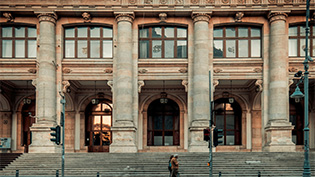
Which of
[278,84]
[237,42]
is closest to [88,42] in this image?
[237,42]

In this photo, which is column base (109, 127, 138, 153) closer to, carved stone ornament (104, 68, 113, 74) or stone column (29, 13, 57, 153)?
carved stone ornament (104, 68, 113, 74)

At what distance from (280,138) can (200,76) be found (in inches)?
291

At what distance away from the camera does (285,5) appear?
3216cm

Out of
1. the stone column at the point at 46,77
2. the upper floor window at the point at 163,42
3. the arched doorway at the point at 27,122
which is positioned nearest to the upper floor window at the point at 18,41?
the stone column at the point at 46,77

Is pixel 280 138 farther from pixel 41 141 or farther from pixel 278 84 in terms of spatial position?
pixel 41 141

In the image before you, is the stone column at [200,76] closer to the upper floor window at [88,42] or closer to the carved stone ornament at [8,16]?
the upper floor window at [88,42]

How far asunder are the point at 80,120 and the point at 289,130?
18006 mm

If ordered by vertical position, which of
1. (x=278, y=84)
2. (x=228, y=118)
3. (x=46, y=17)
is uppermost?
(x=46, y=17)

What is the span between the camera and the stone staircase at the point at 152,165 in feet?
83.1

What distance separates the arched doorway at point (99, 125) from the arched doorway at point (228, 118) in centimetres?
Answer: 981

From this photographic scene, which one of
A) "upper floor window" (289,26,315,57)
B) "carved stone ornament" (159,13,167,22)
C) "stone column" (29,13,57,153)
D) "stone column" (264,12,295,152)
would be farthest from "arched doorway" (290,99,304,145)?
"stone column" (29,13,57,153)

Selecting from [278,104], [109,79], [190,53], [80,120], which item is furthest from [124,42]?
[278,104]

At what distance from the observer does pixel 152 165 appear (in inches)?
1041

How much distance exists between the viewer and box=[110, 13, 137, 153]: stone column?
3128 centimetres
